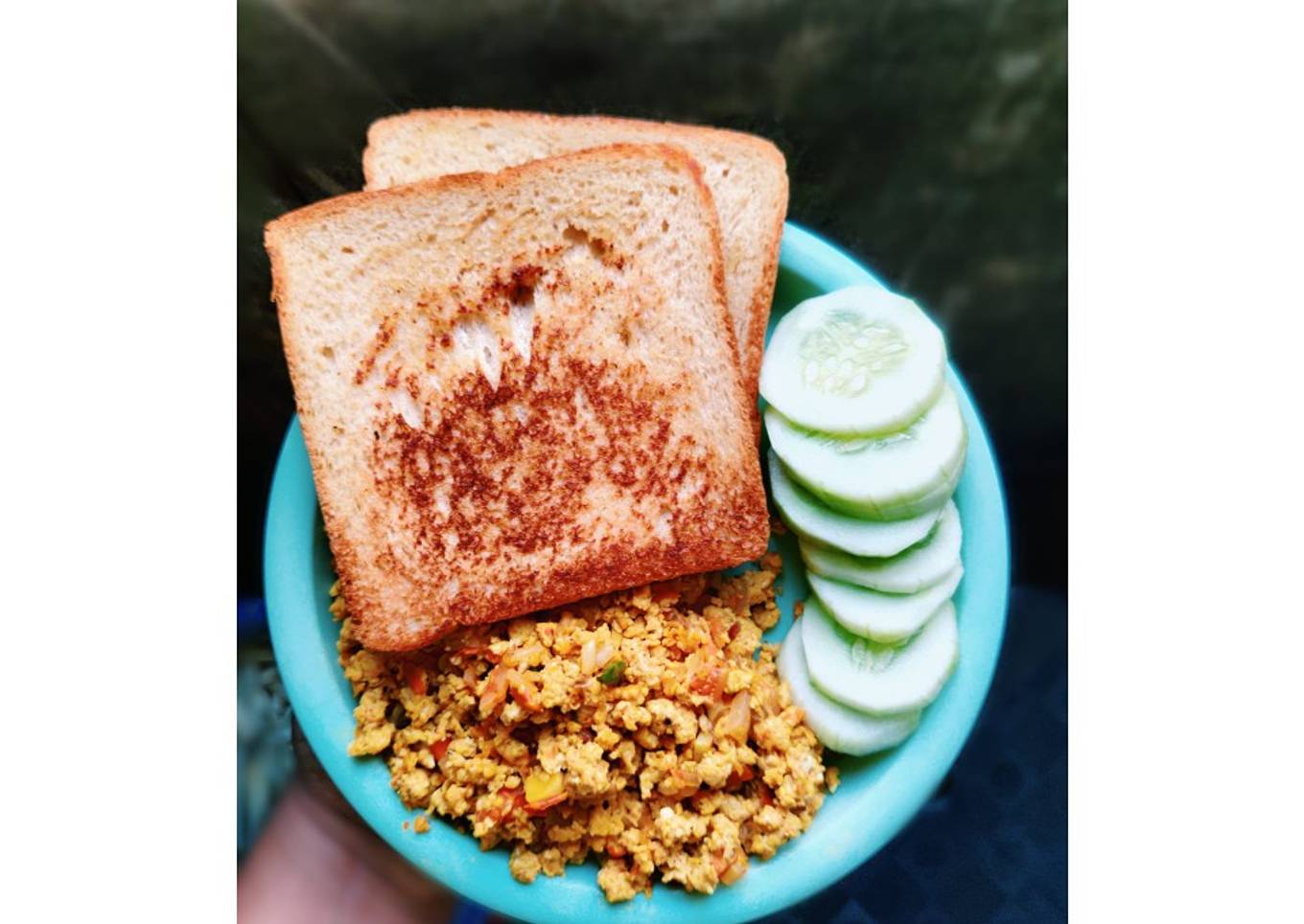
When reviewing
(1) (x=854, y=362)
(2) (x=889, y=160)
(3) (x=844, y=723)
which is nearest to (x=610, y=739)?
(3) (x=844, y=723)

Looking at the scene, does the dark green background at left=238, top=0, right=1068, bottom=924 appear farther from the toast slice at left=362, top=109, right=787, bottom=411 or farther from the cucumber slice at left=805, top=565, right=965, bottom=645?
the cucumber slice at left=805, top=565, right=965, bottom=645

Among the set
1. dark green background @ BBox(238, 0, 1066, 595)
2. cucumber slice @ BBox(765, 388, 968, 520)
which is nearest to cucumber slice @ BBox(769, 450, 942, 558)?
cucumber slice @ BBox(765, 388, 968, 520)

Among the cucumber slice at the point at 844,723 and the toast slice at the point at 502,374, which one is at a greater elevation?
the toast slice at the point at 502,374

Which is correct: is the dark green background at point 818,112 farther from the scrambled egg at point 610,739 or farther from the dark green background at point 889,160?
the scrambled egg at point 610,739

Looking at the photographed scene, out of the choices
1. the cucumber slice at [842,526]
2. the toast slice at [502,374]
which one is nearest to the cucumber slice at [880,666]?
the cucumber slice at [842,526]

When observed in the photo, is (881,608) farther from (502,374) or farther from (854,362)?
(502,374)
